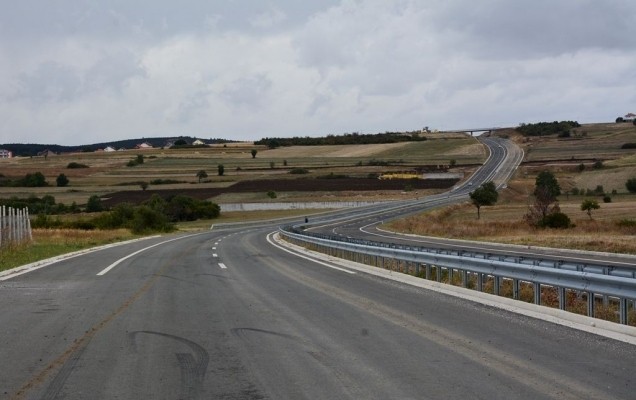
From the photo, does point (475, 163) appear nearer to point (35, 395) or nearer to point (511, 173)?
point (511, 173)

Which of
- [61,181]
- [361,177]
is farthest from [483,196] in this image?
[61,181]

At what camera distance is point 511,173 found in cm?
12081

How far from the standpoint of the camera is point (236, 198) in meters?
109

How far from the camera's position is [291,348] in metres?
10.3

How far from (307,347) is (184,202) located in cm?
9198

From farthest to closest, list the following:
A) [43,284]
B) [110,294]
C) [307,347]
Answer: [43,284] → [110,294] → [307,347]

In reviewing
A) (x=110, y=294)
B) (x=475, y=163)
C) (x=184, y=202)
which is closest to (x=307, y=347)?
(x=110, y=294)

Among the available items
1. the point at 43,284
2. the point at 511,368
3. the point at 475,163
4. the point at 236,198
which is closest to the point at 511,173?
the point at 475,163

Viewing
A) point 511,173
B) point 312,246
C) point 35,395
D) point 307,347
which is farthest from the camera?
point 511,173

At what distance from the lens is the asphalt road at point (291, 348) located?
8102 mm

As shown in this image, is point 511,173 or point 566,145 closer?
point 511,173

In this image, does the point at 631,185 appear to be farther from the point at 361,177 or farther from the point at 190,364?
the point at 190,364

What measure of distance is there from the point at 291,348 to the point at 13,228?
1214 inches

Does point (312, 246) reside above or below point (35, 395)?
below
